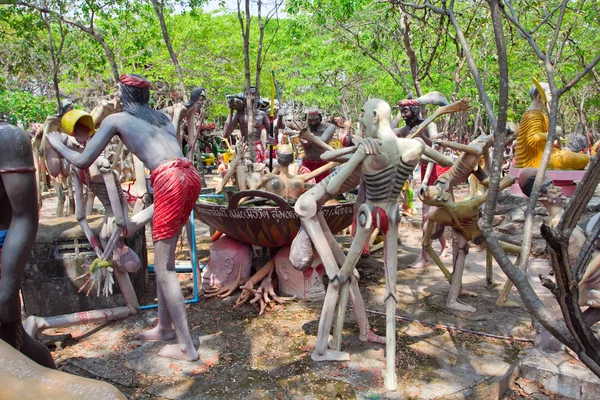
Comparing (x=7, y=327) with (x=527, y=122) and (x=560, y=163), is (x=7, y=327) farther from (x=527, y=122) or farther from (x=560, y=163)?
(x=560, y=163)

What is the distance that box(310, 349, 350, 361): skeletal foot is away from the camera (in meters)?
3.64

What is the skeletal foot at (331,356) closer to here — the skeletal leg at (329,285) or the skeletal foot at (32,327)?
the skeletal leg at (329,285)

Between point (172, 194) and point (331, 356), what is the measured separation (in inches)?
66.2

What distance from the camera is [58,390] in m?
1.42

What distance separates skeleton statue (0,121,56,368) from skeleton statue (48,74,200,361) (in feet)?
4.38

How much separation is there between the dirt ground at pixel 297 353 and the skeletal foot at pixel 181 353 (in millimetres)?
53

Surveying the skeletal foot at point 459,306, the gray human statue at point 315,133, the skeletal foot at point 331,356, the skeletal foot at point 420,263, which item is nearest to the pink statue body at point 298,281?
the skeletal foot at point 459,306

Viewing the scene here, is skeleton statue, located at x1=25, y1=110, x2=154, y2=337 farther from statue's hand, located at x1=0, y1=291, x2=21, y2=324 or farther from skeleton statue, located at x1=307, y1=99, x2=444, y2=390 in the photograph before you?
statue's hand, located at x1=0, y1=291, x2=21, y2=324

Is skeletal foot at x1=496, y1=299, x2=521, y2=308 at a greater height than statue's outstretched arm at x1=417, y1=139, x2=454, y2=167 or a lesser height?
lesser

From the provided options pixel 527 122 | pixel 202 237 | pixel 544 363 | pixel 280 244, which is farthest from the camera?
pixel 202 237

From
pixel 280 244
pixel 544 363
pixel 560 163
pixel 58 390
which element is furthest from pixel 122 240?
pixel 560 163

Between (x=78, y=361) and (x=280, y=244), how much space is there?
220 cm

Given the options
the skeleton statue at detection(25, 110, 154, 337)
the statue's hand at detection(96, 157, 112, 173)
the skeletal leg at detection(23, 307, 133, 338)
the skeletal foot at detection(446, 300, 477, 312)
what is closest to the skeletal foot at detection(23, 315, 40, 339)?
the skeletal leg at detection(23, 307, 133, 338)

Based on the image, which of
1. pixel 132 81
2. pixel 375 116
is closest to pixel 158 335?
pixel 132 81
